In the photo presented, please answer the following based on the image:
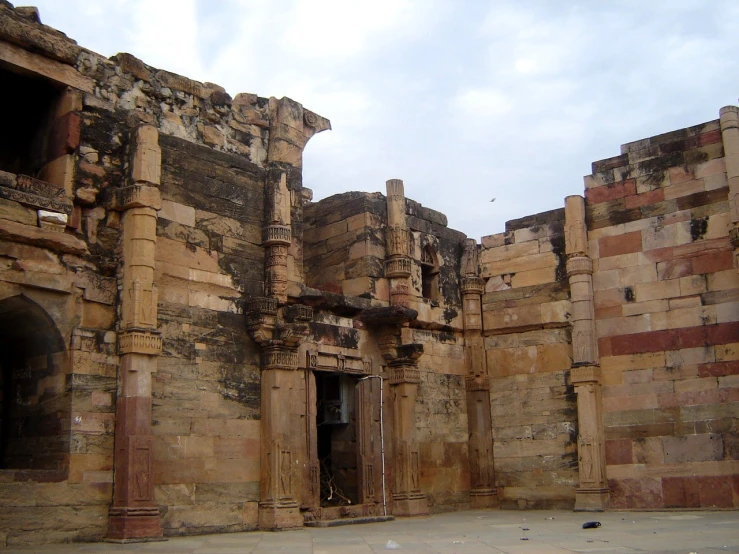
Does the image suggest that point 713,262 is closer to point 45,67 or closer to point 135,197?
point 135,197

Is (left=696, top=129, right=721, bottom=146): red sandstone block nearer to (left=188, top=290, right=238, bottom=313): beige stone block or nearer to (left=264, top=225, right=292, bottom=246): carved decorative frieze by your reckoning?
(left=264, top=225, right=292, bottom=246): carved decorative frieze

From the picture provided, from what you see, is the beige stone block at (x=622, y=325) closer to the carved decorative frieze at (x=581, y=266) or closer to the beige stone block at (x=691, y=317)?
the beige stone block at (x=691, y=317)

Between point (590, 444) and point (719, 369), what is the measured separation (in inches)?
103

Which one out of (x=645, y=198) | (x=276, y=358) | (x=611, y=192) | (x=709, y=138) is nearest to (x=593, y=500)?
(x=645, y=198)

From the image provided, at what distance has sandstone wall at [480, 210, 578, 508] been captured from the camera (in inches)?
647

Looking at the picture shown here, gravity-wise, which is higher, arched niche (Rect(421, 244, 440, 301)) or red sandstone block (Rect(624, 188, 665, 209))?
red sandstone block (Rect(624, 188, 665, 209))

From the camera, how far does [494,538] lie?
11.1m

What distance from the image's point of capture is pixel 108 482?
37.5 feet

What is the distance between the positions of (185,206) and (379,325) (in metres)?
4.47

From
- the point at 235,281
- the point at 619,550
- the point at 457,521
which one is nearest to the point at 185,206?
the point at 235,281

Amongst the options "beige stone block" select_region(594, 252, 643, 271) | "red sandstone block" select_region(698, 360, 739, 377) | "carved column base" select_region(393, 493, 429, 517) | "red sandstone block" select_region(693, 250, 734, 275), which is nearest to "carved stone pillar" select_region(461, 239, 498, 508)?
"carved column base" select_region(393, 493, 429, 517)

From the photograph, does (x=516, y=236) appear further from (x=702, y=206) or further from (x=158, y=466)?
(x=158, y=466)

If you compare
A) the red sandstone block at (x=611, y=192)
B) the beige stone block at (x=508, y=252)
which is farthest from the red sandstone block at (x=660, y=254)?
the beige stone block at (x=508, y=252)

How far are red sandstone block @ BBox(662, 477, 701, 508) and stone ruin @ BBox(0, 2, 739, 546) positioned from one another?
36 millimetres
